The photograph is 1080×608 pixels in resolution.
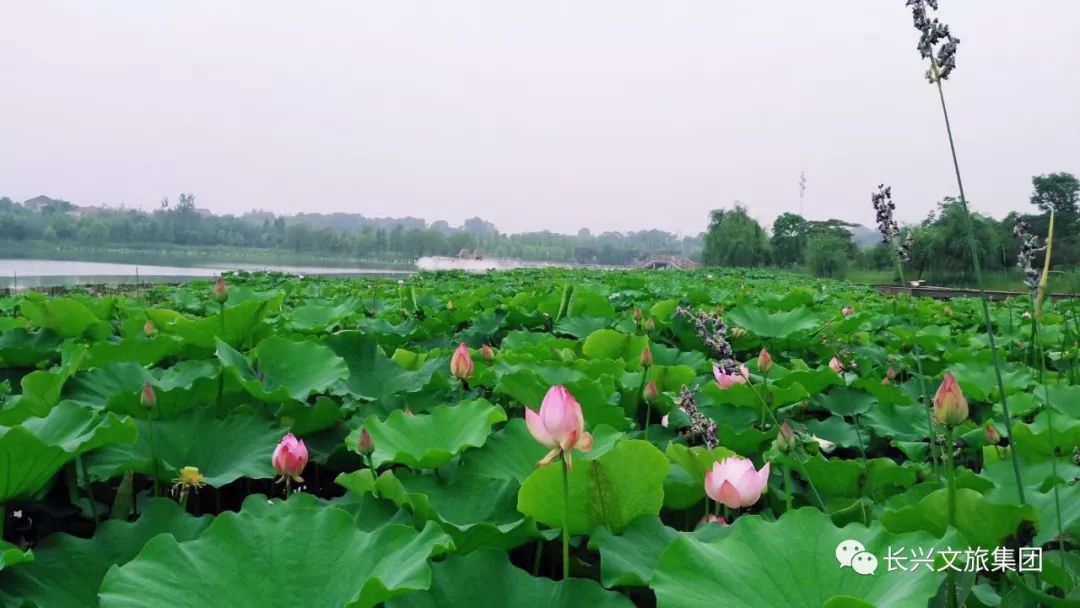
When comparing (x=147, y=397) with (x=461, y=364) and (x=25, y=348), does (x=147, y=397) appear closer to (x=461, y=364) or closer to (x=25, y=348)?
(x=461, y=364)

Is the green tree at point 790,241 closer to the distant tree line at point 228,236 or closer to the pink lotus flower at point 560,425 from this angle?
the distant tree line at point 228,236

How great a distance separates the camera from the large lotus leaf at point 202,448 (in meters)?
0.96

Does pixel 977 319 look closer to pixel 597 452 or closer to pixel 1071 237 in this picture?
pixel 597 452

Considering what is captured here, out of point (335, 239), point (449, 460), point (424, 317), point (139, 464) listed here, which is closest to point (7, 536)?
point (139, 464)

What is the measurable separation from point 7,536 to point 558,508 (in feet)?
2.57

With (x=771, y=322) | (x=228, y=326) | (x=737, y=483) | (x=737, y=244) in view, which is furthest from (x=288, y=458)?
(x=737, y=244)

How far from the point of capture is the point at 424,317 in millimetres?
2689

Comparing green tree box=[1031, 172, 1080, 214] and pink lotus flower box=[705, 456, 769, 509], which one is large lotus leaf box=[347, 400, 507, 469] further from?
green tree box=[1031, 172, 1080, 214]

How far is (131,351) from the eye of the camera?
1414mm

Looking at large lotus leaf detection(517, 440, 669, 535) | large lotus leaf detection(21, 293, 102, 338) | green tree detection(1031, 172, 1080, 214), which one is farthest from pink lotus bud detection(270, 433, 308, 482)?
green tree detection(1031, 172, 1080, 214)

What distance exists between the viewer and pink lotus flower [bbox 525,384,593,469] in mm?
684

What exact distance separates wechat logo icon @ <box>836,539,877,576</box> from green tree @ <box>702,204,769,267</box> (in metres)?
45.2

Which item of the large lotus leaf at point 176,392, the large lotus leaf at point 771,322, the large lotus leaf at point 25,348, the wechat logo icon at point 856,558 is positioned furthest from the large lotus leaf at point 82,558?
the large lotus leaf at point 771,322

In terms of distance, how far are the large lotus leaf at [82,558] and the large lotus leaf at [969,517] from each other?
0.80 m
